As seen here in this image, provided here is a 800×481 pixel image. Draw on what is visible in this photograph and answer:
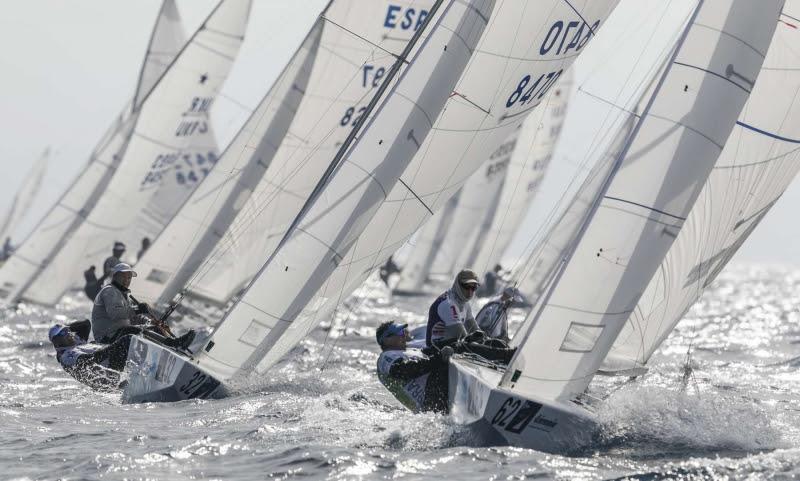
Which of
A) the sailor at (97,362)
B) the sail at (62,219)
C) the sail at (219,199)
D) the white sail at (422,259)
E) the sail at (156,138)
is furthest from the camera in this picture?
the white sail at (422,259)

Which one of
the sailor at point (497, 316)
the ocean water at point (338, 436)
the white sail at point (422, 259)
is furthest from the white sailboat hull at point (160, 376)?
the white sail at point (422, 259)

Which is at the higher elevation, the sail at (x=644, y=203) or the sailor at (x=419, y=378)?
the sail at (x=644, y=203)

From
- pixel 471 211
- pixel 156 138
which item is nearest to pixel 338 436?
pixel 156 138

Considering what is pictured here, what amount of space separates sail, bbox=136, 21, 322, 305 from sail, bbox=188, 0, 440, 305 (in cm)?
57

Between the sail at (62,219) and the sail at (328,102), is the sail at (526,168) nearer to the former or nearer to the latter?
the sail at (62,219)

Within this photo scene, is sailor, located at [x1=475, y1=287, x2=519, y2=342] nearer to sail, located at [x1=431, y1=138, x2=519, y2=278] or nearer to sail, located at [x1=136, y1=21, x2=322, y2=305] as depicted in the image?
sail, located at [x1=136, y1=21, x2=322, y2=305]

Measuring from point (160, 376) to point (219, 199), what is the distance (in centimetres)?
760

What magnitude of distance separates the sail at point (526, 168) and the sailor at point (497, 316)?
66.5 feet

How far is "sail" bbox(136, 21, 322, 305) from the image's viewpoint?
719 inches

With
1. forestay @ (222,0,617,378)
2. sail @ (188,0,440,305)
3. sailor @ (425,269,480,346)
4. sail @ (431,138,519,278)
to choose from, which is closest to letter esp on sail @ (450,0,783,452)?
sailor @ (425,269,480,346)

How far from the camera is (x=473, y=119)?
1282cm

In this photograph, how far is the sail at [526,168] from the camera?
32.9 meters

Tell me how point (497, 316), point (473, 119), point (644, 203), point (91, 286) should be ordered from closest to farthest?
point (644, 203) → point (497, 316) → point (473, 119) → point (91, 286)

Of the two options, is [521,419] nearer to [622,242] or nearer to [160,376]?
[622,242]
